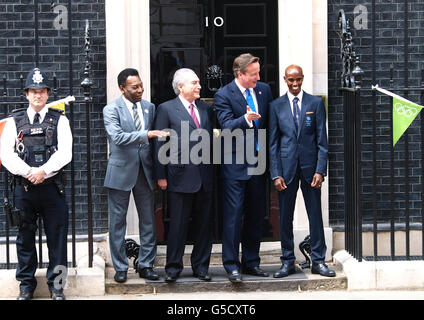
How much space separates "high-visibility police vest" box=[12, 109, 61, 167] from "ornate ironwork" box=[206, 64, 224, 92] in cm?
202

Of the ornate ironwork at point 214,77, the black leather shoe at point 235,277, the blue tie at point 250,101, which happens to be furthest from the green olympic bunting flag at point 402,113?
the black leather shoe at point 235,277

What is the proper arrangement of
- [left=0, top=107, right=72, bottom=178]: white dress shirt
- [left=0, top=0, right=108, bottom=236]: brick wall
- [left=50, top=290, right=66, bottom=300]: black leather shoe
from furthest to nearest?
[left=0, top=0, right=108, bottom=236]: brick wall < [left=50, top=290, right=66, bottom=300]: black leather shoe < [left=0, top=107, right=72, bottom=178]: white dress shirt

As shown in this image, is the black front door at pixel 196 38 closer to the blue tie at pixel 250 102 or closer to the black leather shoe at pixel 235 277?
the blue tie at pixel 250 102

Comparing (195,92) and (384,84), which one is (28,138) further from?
(384,84)

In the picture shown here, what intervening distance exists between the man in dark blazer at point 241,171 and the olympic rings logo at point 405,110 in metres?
1.16

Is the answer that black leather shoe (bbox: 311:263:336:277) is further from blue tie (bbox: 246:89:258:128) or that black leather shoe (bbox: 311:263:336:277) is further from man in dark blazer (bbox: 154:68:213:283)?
blue tie (bbox: 246:89:258:128)

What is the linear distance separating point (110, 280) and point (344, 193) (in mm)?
2468

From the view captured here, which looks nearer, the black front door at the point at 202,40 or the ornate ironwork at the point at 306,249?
the ornate ironwork at the point at 306,249

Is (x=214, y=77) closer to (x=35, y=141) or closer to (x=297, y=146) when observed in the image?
(x=297, y=146)

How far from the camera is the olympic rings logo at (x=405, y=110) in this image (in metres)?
7.94

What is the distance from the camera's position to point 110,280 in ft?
25.9

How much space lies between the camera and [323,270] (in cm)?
791

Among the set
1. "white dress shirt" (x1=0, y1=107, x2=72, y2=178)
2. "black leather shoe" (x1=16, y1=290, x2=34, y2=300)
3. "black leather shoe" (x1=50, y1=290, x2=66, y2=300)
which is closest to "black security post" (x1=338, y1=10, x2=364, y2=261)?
"white dress shirt" (x1=0, y1=107, x2=72, y2=178)

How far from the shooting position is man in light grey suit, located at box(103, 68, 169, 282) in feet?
25.2
